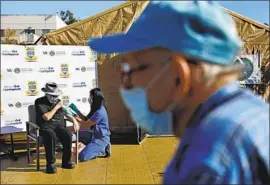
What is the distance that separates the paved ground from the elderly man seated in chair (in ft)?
0.81

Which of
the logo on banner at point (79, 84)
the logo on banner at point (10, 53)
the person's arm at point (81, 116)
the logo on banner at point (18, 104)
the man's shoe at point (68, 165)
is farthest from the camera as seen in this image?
the logo on banner at point (79, 84)

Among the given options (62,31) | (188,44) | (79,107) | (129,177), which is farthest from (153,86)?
(62,31)

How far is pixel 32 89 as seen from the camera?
774 cm

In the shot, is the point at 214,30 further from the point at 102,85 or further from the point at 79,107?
the point at 102,85

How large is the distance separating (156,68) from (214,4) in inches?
8.7

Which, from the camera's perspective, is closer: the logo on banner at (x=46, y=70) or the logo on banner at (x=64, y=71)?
the logo on banner at (x=46, y=70)

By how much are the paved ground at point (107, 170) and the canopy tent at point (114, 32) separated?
1442mm

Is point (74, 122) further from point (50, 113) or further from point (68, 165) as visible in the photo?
point (68, 165)

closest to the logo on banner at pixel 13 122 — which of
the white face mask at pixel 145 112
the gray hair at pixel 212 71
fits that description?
the white face mask at pixel 145 112

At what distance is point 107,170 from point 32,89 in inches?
84.2

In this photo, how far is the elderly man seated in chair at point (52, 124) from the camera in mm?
6904

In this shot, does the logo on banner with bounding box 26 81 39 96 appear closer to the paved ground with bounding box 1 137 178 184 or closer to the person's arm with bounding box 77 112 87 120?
the person's arm with bounding box 77 112 87 120

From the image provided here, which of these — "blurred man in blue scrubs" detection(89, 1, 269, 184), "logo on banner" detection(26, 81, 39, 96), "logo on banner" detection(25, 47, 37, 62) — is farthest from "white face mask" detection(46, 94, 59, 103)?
"blurred man in blue scrubs" detection(89, 1, 269, 184)

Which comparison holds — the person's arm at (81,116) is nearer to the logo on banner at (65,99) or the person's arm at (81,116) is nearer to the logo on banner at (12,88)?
the logo on banner at (65,99)
